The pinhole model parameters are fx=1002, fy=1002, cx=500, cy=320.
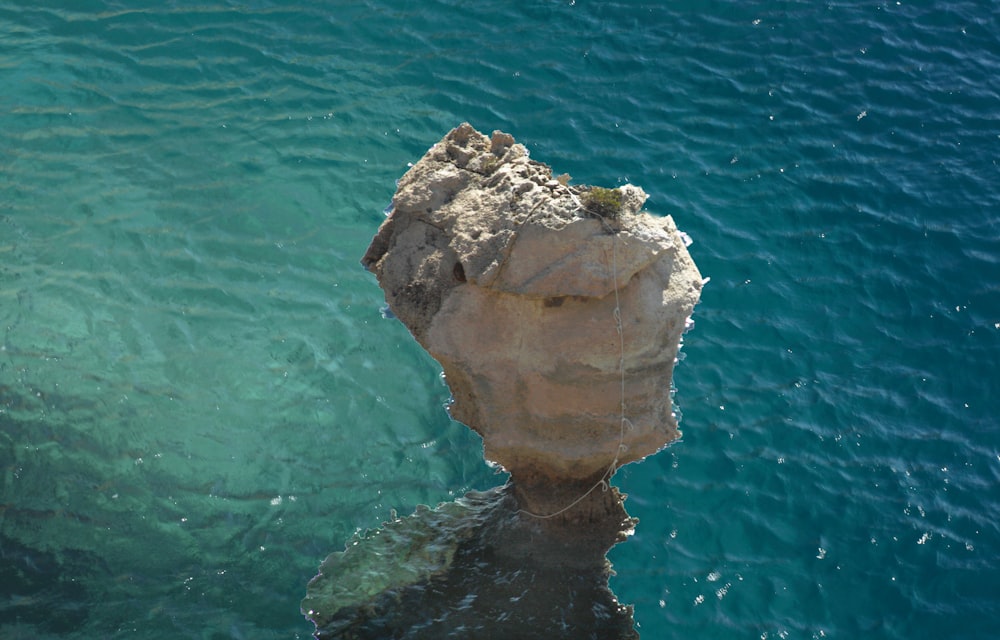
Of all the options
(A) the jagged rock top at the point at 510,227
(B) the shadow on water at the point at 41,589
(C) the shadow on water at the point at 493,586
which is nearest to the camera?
(A) the jagged rock top at the point at 510,227

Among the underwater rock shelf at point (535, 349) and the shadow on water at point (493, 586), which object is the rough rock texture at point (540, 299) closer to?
the underwater rock shelf at point (535, 349)

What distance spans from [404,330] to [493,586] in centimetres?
408

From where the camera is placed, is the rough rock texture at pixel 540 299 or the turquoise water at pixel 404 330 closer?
the rough rock texture at pixel 540 299

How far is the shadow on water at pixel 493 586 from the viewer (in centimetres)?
859

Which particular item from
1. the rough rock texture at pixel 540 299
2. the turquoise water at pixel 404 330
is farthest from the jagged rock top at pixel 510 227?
the turquoise water at pixel 404 330

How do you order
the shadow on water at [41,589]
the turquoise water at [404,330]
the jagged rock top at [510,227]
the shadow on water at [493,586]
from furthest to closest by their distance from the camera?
the turquoise water at [404,330], the shadow on water at [41,589], the shadow on water at [493,586], the jagged rock top at [510,227]

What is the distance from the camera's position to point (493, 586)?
8.81 m

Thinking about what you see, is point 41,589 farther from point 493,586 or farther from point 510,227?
point 510,227

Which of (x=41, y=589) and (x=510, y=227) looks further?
(x=41, y=589)


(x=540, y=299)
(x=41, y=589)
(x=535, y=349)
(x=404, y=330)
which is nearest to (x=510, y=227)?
(x=540, y=299)

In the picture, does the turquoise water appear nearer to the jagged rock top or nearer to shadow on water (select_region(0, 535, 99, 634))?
shadow on water (select_region(0, 535, 99, 634))

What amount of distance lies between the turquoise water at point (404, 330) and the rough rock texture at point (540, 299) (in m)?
2.75

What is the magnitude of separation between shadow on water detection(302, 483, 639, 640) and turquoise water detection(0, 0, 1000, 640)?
1.90ft

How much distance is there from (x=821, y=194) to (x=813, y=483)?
473 centimetres
